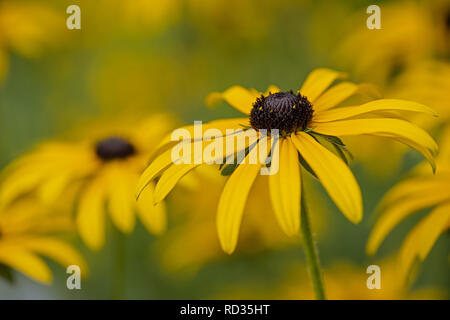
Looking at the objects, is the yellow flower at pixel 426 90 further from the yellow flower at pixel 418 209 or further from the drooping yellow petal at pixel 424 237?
the drooping yellow petal at pixel 424 237

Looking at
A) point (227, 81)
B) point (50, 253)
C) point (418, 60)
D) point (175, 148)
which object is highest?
point (227, 81)

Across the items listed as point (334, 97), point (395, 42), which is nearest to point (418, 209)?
point (334, 97)

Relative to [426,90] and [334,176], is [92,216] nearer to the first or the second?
[334,176]

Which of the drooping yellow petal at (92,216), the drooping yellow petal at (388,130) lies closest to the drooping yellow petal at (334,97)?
the drooping yellow petal at (388,130)

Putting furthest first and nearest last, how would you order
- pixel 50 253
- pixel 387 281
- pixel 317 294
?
pixel 387 281, pixel 50 253, pixel 317 294

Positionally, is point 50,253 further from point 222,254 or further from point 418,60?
point 418,60

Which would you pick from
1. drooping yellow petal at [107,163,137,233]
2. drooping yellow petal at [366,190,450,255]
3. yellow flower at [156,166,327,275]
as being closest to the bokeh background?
yellow flower at [156,166,327,275]

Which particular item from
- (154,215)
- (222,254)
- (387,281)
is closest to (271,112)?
(154,215)
